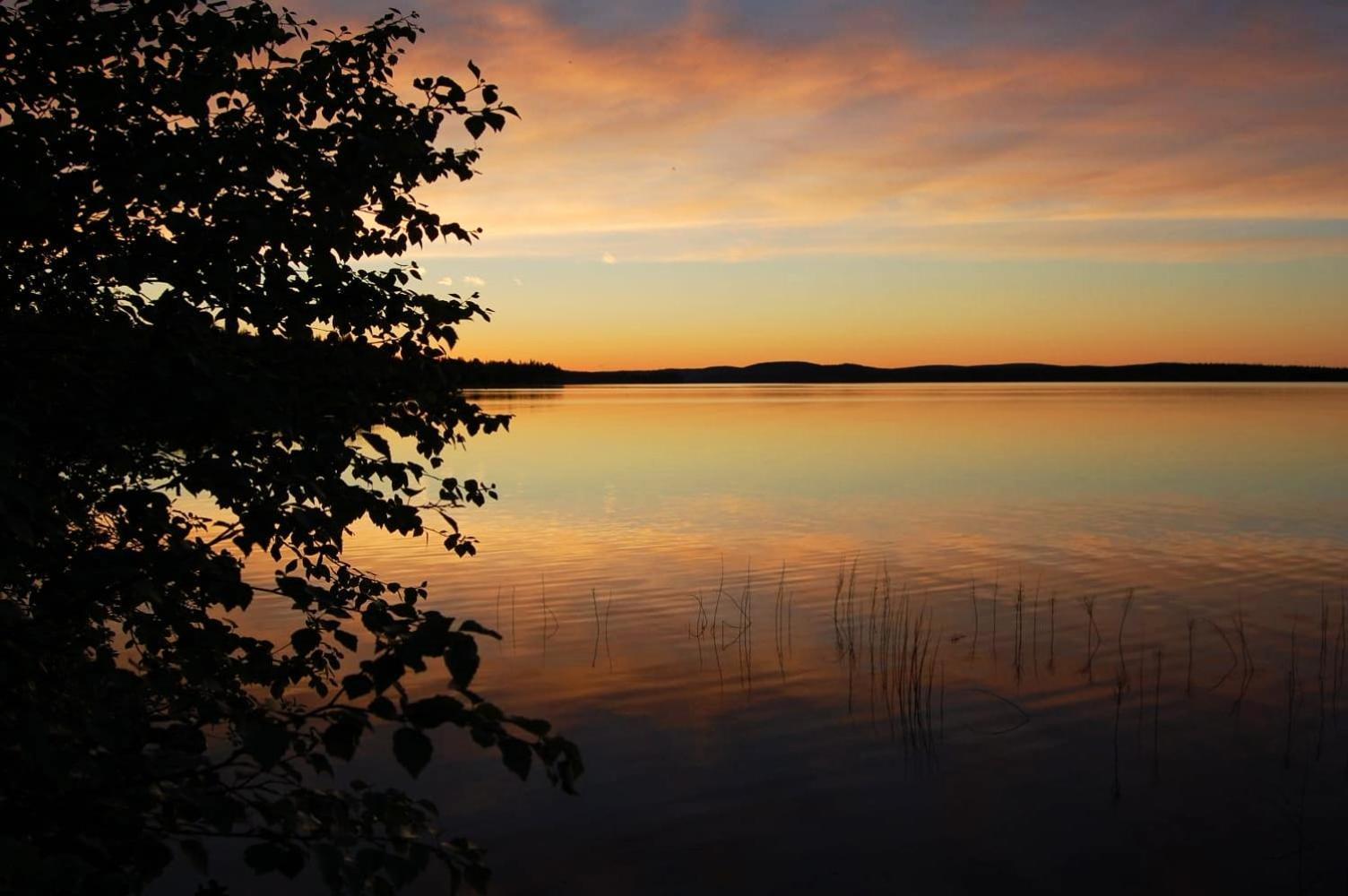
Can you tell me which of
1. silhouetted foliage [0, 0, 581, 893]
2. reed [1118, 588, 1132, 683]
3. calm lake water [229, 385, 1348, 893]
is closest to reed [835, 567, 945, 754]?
calm lake water [229, 385, 1348, 893]

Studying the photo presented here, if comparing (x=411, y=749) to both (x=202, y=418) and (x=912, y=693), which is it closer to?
(x=202, y=418)

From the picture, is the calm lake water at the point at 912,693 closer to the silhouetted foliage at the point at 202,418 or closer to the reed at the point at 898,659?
the reed at the point at 898,659

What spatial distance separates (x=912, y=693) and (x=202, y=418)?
11.6m

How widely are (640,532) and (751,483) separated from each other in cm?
1366

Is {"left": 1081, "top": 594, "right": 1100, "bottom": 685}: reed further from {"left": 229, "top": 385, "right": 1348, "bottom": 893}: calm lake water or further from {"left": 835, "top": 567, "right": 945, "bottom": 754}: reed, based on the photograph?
{"left": 835, "top": 567, "right": 945, "bottom": 754}: reed

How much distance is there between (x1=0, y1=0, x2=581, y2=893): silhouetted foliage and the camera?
4.07 m

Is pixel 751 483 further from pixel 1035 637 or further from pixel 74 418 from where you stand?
pixel 74 418

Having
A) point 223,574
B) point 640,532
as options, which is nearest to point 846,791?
point 223,574

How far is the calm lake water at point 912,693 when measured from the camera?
33.6ft

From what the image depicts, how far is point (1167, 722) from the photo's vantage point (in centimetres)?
1351

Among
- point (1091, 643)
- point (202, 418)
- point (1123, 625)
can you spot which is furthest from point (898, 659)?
point (202, 418)

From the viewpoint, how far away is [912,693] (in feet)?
48.3

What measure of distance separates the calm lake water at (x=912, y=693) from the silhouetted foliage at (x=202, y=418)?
4647mm

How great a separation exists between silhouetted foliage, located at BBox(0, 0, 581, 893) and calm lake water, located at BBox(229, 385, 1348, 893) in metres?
4.65
